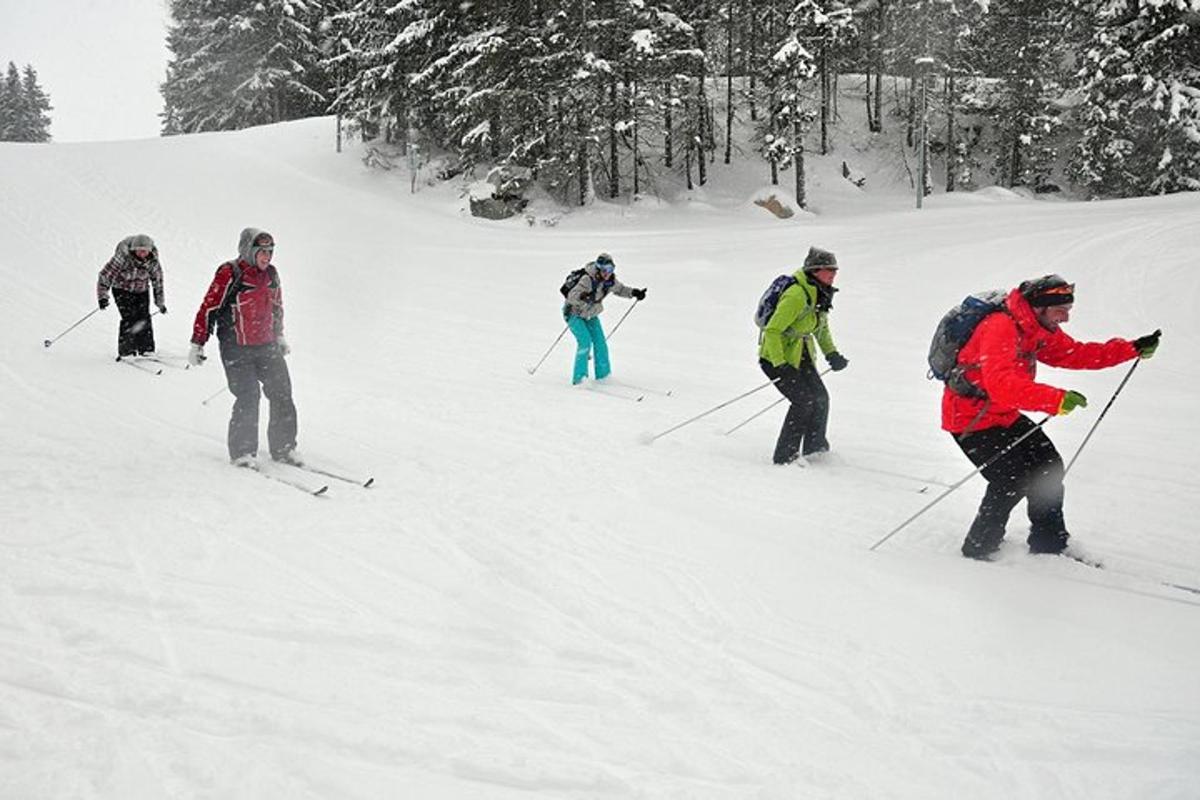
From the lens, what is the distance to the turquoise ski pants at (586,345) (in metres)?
9.66

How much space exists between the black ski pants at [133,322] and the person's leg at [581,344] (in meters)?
5.72

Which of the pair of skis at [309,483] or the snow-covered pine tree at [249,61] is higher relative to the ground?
the snow-covered pine tree at [249,61]

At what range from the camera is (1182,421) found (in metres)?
7.80

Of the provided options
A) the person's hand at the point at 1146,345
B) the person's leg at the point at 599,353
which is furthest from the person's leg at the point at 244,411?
the person's hand at the point at 1146,345

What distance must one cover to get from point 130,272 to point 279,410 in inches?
210

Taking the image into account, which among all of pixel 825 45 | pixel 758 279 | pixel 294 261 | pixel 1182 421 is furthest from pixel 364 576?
pixel 825 45

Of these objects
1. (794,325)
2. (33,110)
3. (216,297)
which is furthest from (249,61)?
(794,325)

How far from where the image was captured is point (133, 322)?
10102 mm

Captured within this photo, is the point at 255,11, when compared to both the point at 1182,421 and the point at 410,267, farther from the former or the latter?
the point at 1182,421

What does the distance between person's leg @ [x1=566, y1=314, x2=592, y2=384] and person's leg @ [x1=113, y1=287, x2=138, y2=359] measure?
228 inches

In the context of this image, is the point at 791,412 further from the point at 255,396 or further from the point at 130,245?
the point at 130,245

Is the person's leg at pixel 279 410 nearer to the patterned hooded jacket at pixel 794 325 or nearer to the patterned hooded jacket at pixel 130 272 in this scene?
the patterned hooded jacket at pixel 794 325

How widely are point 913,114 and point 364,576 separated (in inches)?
1476

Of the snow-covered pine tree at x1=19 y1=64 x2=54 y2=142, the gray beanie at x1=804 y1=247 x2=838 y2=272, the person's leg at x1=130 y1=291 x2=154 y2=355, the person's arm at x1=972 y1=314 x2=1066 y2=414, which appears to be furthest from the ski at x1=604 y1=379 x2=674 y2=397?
the snow-covered pine tree at x1=19 y1=64 x2=54 y2=142
